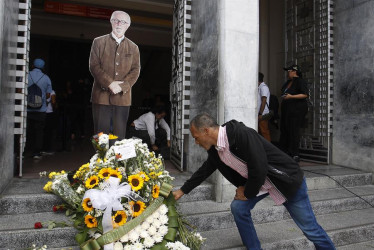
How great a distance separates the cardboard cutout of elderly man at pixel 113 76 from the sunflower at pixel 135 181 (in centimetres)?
247

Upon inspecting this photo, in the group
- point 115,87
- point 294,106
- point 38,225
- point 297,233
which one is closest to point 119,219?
point 38,225

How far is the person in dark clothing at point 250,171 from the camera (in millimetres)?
2988

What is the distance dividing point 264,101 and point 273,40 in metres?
2.69

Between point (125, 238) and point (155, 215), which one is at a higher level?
point (155, 215)

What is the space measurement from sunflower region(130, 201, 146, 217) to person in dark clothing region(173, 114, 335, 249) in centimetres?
49

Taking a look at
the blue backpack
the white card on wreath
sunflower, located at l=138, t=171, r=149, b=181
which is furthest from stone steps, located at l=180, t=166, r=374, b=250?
the blue backpack

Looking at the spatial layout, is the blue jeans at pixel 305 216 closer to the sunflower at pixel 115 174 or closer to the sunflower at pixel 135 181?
the sunflower at pixel 135 181

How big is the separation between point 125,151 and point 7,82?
7.20ft

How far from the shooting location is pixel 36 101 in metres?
6.06

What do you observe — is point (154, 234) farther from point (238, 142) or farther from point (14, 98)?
point (14, 98)

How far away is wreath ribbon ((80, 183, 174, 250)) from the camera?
2797 millimetres

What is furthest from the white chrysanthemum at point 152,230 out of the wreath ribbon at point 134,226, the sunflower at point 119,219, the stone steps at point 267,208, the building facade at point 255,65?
the building facade at point 255,65

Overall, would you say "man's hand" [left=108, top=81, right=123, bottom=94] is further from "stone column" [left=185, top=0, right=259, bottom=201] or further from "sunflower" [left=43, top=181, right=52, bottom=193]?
"sunflower" [left=43, top=181, right=52, bottom=193]

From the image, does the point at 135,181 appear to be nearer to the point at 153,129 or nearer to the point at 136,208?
the point at 136,208
